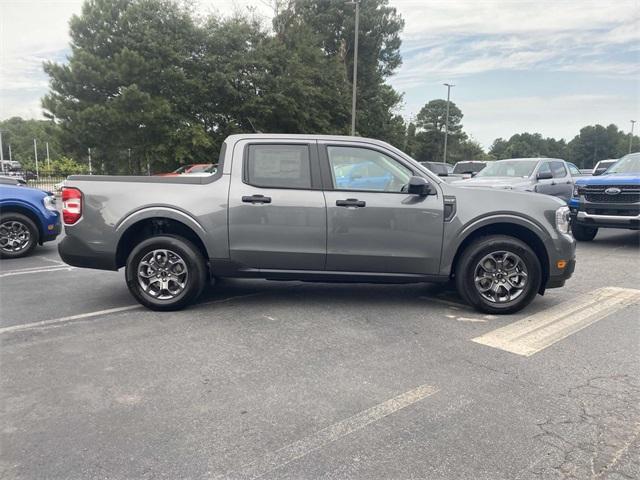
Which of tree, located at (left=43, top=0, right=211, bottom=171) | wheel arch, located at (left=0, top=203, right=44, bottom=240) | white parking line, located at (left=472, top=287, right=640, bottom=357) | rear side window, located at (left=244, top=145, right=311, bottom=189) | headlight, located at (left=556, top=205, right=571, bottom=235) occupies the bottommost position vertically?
white parking line, located at (left=472, top=287, right=640, bottom=357)

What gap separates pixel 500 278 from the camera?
5.18 m

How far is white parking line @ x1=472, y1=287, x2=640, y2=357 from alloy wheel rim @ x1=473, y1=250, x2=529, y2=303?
1.05 feet

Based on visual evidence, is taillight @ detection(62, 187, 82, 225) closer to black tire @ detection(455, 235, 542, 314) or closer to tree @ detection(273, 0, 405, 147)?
black tire @ detection(455, 235, 542, 314)

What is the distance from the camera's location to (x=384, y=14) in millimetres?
41469

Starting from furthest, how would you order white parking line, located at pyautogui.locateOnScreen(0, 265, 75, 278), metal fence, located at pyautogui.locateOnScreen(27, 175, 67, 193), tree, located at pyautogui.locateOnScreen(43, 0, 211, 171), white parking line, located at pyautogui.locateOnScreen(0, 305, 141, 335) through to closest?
1. metal fence, located at pyautogui.locateOnScreen(27, 175, 67, 193)
2. tree, located at pyautogui.locateOnScreen(43, 0, 211, 171)
3. white parking line, located at pyautogui.locateOnScreen(0, 265, 75, 278)
4. white parking line, located at pyautogui.locateOnScreen(0, 305, 141, 335)

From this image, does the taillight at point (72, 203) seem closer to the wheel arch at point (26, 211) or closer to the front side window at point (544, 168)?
the wheel arch at point (26, 211)

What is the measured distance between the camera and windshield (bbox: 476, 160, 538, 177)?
12.5 m

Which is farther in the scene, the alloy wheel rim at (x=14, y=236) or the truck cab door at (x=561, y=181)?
the truck cab door at (x=561, y=181)

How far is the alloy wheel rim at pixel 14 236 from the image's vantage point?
8.19 meters

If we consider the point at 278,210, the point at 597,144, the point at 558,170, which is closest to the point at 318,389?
the point at 278,210

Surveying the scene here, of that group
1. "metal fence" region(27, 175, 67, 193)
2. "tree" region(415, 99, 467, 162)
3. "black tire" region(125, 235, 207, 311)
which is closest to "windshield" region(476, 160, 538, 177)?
"black tire" region(125, 235, 207, 311)

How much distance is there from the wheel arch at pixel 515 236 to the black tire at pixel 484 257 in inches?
2.6

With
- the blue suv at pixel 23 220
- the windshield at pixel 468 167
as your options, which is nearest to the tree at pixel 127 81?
the windshield at pixel 468 167

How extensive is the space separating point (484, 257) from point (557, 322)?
0.95 metres
